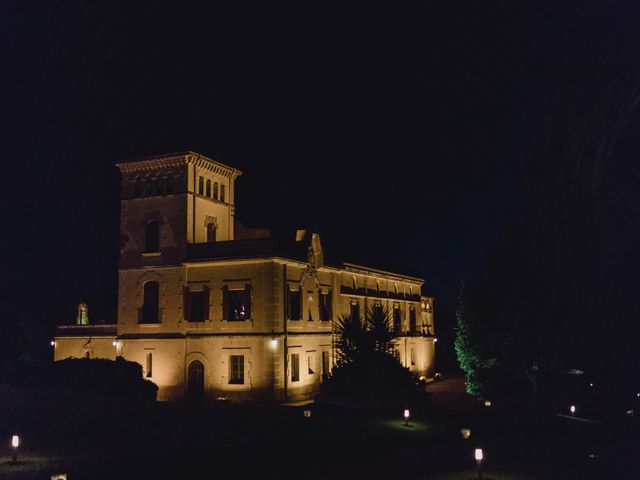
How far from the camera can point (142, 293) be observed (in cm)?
3725

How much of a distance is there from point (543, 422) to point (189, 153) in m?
21.9

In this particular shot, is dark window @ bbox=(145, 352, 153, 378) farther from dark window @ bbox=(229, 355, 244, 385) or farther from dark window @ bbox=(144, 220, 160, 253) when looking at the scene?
dark window @ bbox=(144, 220, 160, 253)

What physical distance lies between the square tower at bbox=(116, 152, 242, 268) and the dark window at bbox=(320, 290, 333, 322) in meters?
6.83

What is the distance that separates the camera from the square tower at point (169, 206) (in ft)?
119

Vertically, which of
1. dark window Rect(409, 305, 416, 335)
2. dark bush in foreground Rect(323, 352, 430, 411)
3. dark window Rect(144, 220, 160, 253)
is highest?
dark window Rect(144, 220, 160, 253)

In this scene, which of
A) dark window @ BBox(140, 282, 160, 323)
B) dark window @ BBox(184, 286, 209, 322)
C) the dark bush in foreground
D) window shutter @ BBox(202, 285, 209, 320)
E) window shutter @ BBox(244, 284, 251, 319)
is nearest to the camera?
the dark bush in foreground

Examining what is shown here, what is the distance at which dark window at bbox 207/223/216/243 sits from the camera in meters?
37.8

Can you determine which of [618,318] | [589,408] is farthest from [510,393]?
[618,318]

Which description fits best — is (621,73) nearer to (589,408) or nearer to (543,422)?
(543,422)

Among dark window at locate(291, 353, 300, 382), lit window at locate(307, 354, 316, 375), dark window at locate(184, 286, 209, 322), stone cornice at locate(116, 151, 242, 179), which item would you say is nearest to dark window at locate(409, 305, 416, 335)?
lit window at locate(307, 354, 316, 375)

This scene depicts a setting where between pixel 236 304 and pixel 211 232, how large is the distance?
17.4ft

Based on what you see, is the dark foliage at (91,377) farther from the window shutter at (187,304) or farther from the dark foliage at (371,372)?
the dark foliage at (371,372)

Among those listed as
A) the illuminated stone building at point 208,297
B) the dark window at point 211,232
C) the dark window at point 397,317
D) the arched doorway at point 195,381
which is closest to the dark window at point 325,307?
the illuminated stone building at point 208,297

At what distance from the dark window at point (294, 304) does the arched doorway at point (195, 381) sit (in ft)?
17.8
